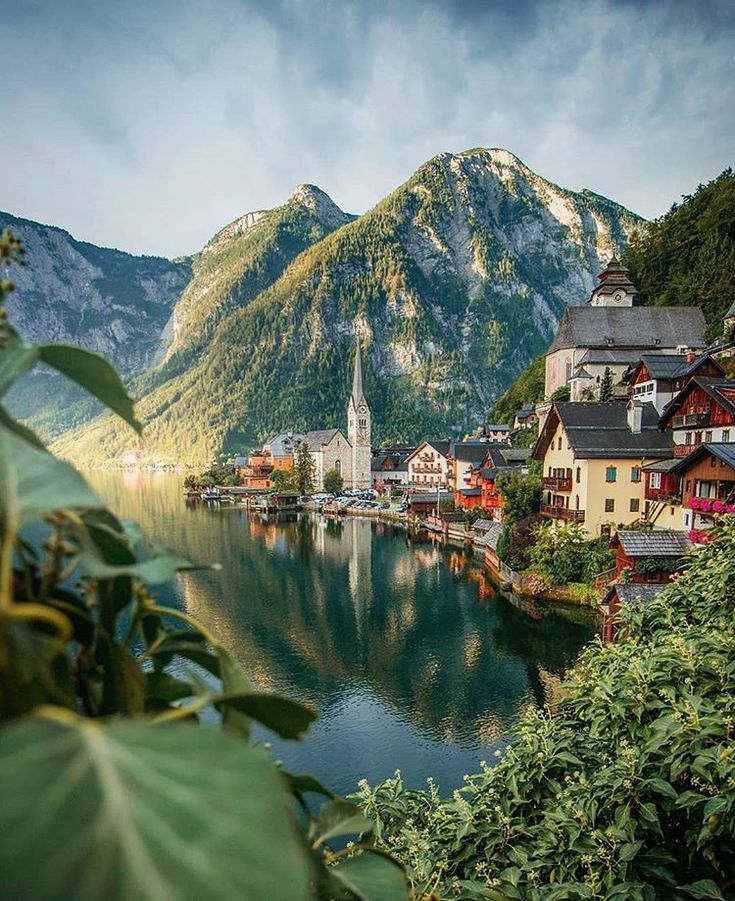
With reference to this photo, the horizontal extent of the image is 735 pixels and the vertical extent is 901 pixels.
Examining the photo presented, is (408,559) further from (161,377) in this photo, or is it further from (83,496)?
(161,377)

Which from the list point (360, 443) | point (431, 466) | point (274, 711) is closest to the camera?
point (274, 711)

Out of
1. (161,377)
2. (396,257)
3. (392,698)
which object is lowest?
(392,698)

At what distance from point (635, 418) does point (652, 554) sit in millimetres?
10867

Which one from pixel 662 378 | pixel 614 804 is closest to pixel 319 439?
pixel 662 378

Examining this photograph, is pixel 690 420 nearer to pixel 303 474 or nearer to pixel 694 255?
pixel 694 255

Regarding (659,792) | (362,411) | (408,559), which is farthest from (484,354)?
(659,792)

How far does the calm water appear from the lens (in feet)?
48.2

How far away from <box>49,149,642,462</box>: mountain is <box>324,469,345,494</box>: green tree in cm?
6359

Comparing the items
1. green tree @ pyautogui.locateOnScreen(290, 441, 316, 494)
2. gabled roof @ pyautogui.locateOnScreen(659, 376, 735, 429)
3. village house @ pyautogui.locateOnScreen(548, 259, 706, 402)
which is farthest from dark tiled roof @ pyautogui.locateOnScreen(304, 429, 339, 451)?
gabled roof @ pyautogui.locateOnScreen(659, 376, 735, 429)

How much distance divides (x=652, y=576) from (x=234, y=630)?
17.0 m

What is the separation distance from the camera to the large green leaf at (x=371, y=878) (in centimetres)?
97

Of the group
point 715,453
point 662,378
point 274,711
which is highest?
point 662,378

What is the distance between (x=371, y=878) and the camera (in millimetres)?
1007

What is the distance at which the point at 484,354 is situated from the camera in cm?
17962
